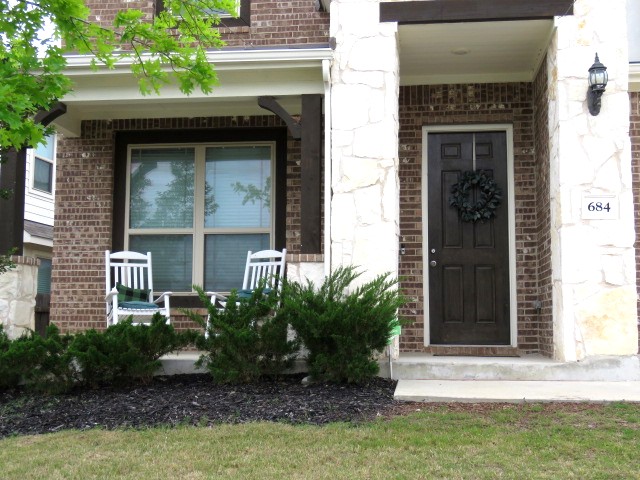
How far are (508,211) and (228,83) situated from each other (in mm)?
3160

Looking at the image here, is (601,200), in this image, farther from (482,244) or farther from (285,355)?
(285,355)

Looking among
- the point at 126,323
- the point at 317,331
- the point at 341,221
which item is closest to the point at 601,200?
the point at 341,221

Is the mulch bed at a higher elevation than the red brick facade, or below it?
below

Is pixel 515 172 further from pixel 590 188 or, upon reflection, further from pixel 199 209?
pixel 199 209

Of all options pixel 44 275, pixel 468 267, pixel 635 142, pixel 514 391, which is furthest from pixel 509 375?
pixel 44 275

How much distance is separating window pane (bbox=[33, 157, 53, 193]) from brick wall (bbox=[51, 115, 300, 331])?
6.61 metres

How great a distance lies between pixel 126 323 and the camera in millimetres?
6133

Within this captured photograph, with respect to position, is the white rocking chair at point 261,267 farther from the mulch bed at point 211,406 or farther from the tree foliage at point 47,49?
the tree foliage at point 47,49

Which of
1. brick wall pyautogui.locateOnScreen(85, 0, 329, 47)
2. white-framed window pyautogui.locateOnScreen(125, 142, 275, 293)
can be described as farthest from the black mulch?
brick wall pyautogui.locateOnScreen(85, 0, 329, 47)

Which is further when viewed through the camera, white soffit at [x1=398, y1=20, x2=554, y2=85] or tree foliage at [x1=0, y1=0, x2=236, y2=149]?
white soffit at [x1=398, y1=20, x2=554, y2=85]

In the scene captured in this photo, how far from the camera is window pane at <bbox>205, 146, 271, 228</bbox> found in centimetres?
836

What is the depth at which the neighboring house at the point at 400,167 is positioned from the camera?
6477mm

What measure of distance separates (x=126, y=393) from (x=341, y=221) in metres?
2.35

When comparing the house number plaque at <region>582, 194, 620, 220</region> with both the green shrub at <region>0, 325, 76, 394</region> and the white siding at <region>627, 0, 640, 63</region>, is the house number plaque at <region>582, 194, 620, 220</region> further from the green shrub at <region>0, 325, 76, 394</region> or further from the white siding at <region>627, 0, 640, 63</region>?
the green shrub at <region>0, 325, 76, 394</region>
